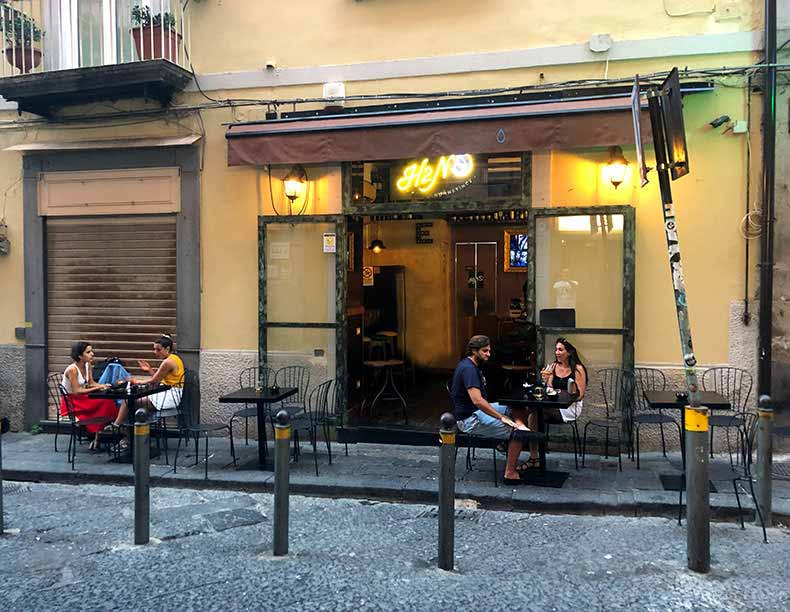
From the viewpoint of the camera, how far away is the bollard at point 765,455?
16.6 ft

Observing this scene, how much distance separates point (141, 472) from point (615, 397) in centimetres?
501

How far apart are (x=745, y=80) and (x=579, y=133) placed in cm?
191

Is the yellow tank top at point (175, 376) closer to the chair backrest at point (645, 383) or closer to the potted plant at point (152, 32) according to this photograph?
the potted plant at point (152, 32)

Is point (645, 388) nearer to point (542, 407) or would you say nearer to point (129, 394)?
point (542, 407)

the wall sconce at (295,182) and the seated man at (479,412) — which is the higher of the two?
the wall sconce at (295,182)

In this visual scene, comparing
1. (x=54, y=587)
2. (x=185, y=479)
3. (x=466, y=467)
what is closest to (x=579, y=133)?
(x=466, y=467)

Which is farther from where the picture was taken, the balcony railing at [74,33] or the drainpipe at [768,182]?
the balcony railing at [74,33]

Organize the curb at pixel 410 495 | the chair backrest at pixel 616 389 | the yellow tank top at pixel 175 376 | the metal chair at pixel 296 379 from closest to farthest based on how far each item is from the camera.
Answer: the curb at pixel 410 495, the chair backrest at pixel 616 389, the yellow tank top at pixel 175 376, the metal chair at pixel 296 379

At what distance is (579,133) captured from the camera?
686 centimetres

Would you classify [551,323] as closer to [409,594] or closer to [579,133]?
[579,133]

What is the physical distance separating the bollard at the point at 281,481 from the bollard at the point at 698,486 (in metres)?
2.76

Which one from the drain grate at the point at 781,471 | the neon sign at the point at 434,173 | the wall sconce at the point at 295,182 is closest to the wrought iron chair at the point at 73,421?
the wall sconce at the point at 295,182

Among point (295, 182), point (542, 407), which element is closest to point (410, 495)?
point (542, 407)

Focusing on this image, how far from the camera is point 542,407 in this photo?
619 cm
